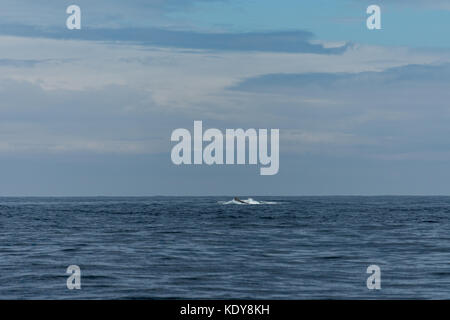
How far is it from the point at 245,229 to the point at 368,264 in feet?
111

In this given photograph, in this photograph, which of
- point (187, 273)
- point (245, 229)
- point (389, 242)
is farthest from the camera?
point (245, 229)

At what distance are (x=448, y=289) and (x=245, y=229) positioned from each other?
44681 mm

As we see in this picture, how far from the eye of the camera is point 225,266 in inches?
1793

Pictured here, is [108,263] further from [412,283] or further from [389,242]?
[389,242]

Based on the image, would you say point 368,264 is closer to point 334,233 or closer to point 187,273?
point 187,273

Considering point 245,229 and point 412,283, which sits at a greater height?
point 245,229
